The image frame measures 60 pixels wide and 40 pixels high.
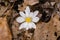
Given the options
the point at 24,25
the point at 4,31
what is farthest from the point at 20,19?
the point at 4,31

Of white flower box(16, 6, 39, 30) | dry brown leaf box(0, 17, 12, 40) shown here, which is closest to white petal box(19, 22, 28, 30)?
white flower box(16, 6, 39, 30)

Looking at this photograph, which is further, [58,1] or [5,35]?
[58,1]

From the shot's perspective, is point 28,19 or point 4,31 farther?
point 28,19

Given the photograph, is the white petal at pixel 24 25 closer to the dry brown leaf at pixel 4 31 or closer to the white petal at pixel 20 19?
the white petal at pixel 20 19

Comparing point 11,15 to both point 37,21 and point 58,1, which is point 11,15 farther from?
point 58,1

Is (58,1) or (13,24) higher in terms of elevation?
(58,1)

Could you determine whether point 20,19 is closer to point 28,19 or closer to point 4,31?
point 28,19

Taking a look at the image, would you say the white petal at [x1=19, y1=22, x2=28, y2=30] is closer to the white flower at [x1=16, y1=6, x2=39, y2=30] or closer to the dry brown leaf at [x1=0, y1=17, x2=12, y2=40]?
the white flower at [x1=16, y1=6, x2=39, y2=30]

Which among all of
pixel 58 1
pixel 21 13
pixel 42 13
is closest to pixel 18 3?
pixel 21 13
